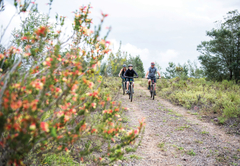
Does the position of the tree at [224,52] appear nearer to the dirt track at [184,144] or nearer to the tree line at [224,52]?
the tree line at [224,52]

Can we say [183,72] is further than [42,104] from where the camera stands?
Yes

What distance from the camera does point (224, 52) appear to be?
63.6ft

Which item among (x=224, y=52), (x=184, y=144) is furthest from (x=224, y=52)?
(x=184, y=144)

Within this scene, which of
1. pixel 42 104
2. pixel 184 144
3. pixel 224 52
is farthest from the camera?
pixel 224 52

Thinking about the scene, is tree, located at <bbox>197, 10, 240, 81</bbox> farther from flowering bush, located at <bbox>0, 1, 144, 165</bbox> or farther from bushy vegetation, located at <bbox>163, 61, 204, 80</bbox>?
flowering bush, located at <bbox>0, 1, 144, 165</bbox>

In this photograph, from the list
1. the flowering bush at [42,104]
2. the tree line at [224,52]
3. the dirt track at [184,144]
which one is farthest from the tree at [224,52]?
the flowering bush at [42,104]

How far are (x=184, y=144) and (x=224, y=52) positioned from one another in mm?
18299

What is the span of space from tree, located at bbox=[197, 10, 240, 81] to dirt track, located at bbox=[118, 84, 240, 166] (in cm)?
1479

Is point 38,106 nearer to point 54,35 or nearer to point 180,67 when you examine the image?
point 54,35

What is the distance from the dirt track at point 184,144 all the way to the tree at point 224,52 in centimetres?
1479

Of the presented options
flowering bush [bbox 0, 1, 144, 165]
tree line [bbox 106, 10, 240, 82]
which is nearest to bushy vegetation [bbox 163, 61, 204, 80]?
tree line [bbox 106, 10, 240, 82]

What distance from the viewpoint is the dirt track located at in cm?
418

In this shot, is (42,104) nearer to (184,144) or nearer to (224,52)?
(184,144)

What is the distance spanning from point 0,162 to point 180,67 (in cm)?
3781
